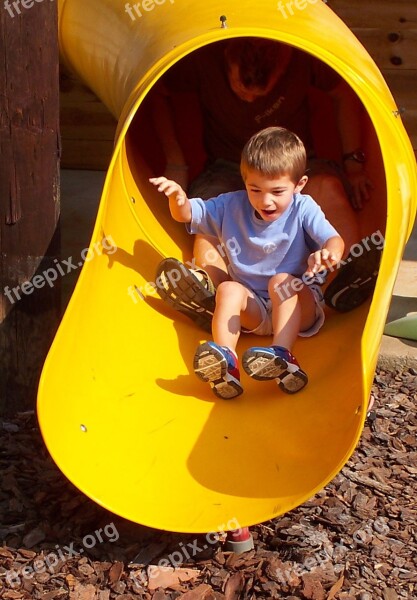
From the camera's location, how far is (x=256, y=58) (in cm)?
415

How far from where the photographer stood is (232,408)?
3.26 m

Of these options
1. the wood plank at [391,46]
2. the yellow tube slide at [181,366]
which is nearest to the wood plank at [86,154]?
the wood plank at [391,46]

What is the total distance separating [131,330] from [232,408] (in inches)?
19.1

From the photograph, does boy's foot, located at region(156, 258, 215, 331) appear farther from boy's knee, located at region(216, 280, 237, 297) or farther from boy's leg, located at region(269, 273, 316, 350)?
boy's leg, located at region(269, 273, 316, 350)

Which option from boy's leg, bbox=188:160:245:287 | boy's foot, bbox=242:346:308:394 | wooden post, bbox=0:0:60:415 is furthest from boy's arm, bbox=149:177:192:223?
boy's foot, bbox=242:346:308:394

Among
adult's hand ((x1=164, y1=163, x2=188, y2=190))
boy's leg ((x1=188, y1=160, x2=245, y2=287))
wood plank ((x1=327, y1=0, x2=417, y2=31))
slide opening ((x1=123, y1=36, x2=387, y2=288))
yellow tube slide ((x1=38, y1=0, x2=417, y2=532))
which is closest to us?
yellow tube slide ((x1=38, y1=0, x2=417, y2=532))

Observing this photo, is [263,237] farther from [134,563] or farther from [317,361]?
[134,563]

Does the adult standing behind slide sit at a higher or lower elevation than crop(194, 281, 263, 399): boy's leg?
higher

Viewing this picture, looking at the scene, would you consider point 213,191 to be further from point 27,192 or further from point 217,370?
point 217,370

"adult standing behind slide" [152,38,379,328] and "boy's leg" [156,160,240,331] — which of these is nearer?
"boy's leg" [156,160,240,331]

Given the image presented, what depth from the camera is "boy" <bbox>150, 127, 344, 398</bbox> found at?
325 centimetres

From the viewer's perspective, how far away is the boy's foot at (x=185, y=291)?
3.59m

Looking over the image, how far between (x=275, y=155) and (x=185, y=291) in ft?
1.89

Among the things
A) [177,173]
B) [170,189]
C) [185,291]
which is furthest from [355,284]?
[177,173]
